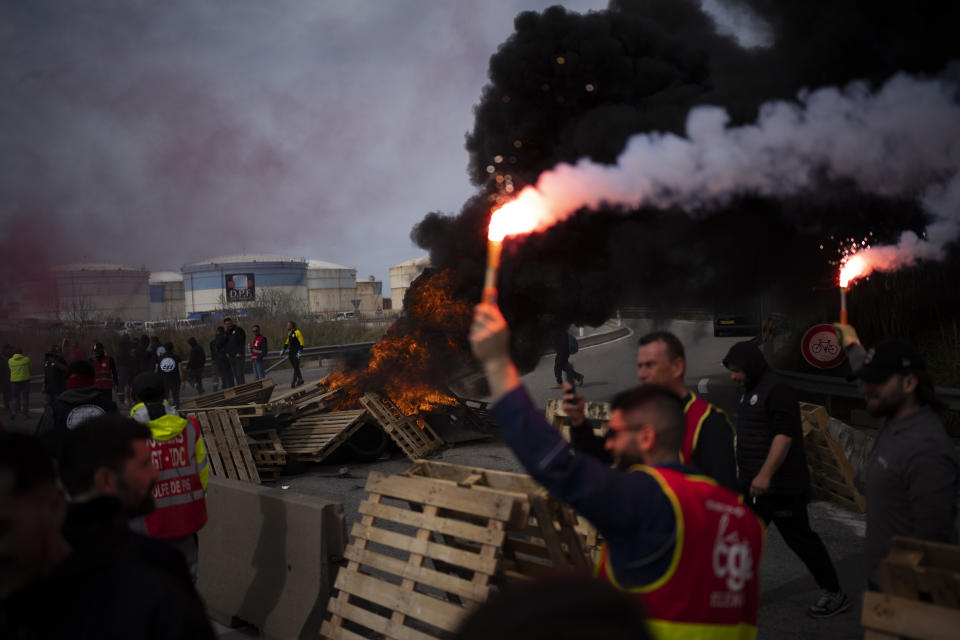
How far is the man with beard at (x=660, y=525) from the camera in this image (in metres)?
2.05

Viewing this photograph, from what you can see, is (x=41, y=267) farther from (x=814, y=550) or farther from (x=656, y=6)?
(x=656, y=6)

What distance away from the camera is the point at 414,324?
1355 cm

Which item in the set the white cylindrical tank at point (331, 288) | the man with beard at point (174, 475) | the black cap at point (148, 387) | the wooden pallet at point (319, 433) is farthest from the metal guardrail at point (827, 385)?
the white cylindrical tank at point (331, 288)

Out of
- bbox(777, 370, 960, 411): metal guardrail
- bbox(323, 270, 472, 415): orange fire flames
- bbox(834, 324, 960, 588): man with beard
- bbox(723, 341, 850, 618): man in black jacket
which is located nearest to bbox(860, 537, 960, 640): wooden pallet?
bbox(834, 324, 960, 588): man with beard

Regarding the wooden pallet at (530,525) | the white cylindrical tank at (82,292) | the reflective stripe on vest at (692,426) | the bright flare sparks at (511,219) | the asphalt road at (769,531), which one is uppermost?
the white cylindrical tank at (82,292)

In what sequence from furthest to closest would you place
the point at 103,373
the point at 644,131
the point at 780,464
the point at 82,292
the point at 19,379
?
the point at 82,292
the point at 19,379
the point at 644,131
the point at 103,373
the point at 780,464

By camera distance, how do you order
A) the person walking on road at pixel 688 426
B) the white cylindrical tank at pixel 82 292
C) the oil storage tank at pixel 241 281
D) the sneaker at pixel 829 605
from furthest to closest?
the oil storage tank at pixel 241 281 < the white cylindrical tank at pixel 82 292 < the sneaker at pixel 829 605 < the person walking on road at pixel 688 426

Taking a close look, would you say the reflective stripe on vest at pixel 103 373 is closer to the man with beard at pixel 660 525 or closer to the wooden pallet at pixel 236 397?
the wooden pallet at pixel 236 397

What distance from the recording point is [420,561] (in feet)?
13.0

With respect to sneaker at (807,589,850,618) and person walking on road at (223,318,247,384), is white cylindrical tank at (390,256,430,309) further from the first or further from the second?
sneaker at (807,589,850,618)

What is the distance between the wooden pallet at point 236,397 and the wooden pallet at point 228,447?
1.61 metres

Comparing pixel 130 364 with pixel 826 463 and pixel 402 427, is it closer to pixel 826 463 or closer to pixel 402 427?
pixel 402 427

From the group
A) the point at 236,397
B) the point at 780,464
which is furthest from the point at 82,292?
the point at 780,464

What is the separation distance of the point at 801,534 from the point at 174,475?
3819mm
